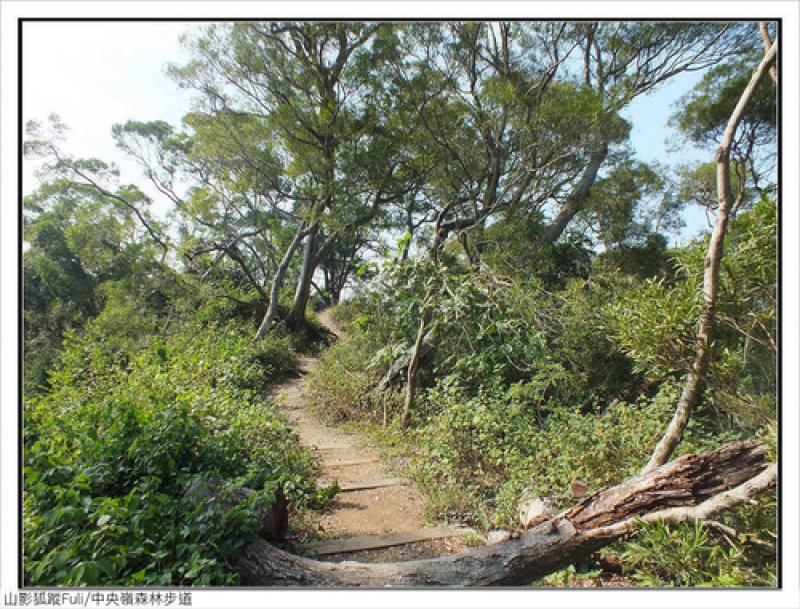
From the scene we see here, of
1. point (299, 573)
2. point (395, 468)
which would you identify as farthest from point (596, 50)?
point (299, 573)

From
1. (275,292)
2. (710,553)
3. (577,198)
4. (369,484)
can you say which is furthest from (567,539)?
(275,292)

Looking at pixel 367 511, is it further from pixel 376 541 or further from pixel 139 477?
pixel 139 477

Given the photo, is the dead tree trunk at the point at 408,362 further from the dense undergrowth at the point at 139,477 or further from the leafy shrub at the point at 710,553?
the leafy shrub at the point at 710,553

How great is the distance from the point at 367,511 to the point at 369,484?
0.38 meters

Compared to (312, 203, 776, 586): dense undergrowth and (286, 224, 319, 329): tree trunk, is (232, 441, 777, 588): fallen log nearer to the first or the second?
(312, 203, 776, 586): dense undergrowth

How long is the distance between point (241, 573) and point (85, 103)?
255 centimetres

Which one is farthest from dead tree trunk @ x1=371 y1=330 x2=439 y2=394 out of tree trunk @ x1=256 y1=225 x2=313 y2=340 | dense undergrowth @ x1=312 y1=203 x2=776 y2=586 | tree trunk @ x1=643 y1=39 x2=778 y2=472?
tree trunk @ x1=256 y1=225 x2=313 y2=340

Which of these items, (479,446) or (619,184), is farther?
(619,184)

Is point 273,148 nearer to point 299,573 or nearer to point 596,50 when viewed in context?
point 596,50

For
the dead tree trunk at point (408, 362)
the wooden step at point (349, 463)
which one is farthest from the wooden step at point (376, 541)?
Result: the dead tree trunk at point (408, 362)

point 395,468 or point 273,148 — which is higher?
point 273,148

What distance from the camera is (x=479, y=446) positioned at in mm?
3029

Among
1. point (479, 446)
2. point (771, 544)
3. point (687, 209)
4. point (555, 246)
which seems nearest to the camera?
point (771, 544)

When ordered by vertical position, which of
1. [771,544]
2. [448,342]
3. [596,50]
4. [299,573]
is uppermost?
[596,50]
